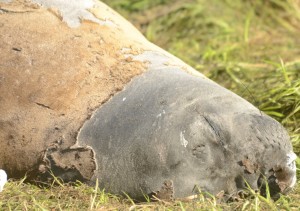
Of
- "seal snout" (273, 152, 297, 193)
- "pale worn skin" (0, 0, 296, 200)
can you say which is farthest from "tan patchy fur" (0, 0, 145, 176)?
"seal snout" (273, 152, 297, 193)

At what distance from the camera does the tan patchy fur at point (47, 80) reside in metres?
2.59

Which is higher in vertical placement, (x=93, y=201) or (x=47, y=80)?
(x=47, y=80)

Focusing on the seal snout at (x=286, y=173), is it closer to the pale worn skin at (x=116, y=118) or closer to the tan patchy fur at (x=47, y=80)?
the pale worn skin at (x=116, y=118)

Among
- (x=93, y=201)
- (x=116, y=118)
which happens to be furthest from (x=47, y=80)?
(x=93, y=201)

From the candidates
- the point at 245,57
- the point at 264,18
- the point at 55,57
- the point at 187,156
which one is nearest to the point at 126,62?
the point at 55,57

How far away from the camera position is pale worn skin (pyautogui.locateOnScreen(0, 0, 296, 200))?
246 centimetres

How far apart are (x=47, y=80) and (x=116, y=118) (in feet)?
0.86

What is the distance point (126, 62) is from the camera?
8.89ft

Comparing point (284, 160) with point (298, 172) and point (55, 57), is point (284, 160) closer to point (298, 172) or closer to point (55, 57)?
point (298, 172)

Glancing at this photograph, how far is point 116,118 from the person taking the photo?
2.56m

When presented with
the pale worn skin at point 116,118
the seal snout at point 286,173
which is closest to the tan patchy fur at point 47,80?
the pale worn skin at point 116,118

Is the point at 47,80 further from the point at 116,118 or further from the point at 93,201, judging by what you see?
the point at 93,201

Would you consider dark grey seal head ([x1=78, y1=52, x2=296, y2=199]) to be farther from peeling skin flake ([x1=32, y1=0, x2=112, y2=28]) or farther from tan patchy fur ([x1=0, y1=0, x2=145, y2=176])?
peeling skin flake ([x1=32, y1=0, x2=112, y2=28])

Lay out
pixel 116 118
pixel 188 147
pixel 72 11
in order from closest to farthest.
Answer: pixel 188 147, pixel 116 118, pixel 72 11
